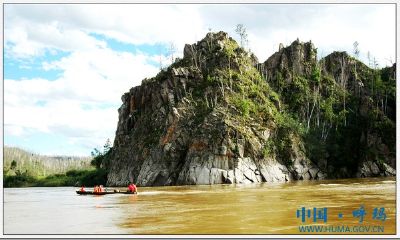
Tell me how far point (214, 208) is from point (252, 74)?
68211 mm

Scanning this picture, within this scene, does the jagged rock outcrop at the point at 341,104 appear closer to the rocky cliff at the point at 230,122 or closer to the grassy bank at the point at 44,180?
the rocky cliff at the point at 230,122

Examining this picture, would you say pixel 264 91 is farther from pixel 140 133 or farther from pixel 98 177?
pixel 98 177

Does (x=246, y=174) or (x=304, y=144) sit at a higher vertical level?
(x=304, y=144)

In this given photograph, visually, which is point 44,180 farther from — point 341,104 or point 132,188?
point 132,188

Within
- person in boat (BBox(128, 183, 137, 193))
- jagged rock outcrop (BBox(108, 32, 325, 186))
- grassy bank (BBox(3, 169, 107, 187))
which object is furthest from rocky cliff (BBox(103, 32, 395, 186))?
grassy bank (BBox(3, 169, 107, 187))

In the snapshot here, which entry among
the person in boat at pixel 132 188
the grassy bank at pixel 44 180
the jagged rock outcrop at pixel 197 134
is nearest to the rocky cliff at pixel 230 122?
the jagged rock outcrop at pixel 197 134

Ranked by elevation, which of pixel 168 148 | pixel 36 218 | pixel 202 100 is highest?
pixel 202 100

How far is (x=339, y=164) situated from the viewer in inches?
3115

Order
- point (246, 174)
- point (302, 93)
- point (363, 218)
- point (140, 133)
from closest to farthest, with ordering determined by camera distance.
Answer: point (363, 218)
point (246, 174)
point (140, 133)
point (302, 93)

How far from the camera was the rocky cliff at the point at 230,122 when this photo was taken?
71.9 metres

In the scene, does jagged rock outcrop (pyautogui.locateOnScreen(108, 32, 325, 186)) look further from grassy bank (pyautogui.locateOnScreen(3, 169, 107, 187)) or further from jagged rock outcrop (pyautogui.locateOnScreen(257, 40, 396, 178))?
grassy bank (pyautogui.locateOnScreen(3, 169, 107, 187))

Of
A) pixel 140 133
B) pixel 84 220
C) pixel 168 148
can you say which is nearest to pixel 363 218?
pixel 84 220

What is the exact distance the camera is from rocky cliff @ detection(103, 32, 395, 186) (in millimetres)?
71938

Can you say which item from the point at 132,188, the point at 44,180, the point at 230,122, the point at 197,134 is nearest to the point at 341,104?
the point at 230,122
